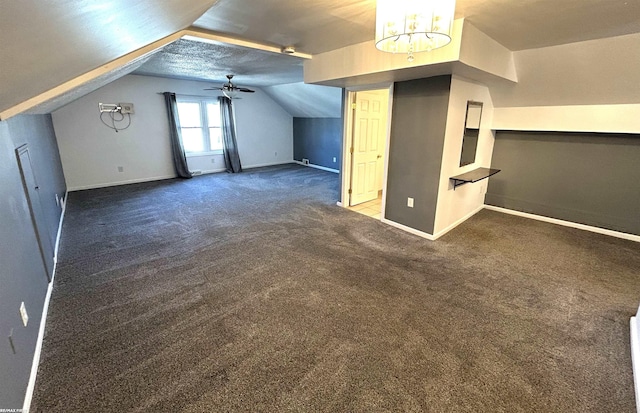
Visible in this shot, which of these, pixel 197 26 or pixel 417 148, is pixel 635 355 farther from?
pixel 197 26

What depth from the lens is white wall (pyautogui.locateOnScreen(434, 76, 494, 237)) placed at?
11.0 ft

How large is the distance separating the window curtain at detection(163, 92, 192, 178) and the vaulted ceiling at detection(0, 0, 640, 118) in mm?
2751

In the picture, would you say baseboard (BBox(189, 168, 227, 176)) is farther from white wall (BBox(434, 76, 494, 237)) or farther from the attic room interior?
white wall (BBox(434, 76, 494, 237))

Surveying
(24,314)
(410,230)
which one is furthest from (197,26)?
(410,230)

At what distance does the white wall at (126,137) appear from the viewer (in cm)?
555

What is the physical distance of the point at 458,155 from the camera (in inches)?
145

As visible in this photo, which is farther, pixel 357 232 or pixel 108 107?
pixel 108 107

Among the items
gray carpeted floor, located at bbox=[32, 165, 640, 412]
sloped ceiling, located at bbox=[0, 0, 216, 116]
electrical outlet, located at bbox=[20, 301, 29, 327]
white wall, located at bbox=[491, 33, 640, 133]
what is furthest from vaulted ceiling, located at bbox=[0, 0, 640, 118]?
gray carpeted floor, located at bbox=[32, 165, 640, 412]

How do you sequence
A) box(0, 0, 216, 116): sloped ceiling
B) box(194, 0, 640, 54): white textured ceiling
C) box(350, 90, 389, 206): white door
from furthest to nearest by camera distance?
box(350, 90, 389, 206): white door → box(194, 0, 640, 54): white textured ceiling → box(0, 0, 216, 116): sloped ceiling

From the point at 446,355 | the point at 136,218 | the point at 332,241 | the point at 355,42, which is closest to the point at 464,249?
the point at 332,241

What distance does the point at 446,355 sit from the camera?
1.85 meters

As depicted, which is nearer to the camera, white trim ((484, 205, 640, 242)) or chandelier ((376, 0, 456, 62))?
chandelier ((376, 0, 456, 62))

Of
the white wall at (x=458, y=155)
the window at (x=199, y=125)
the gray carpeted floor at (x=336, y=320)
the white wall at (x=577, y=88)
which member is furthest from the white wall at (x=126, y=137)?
the white wall at (x=577, y=88)

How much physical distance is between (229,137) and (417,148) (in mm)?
5341
